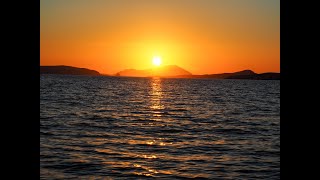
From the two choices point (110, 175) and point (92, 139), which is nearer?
point (110, 175)
